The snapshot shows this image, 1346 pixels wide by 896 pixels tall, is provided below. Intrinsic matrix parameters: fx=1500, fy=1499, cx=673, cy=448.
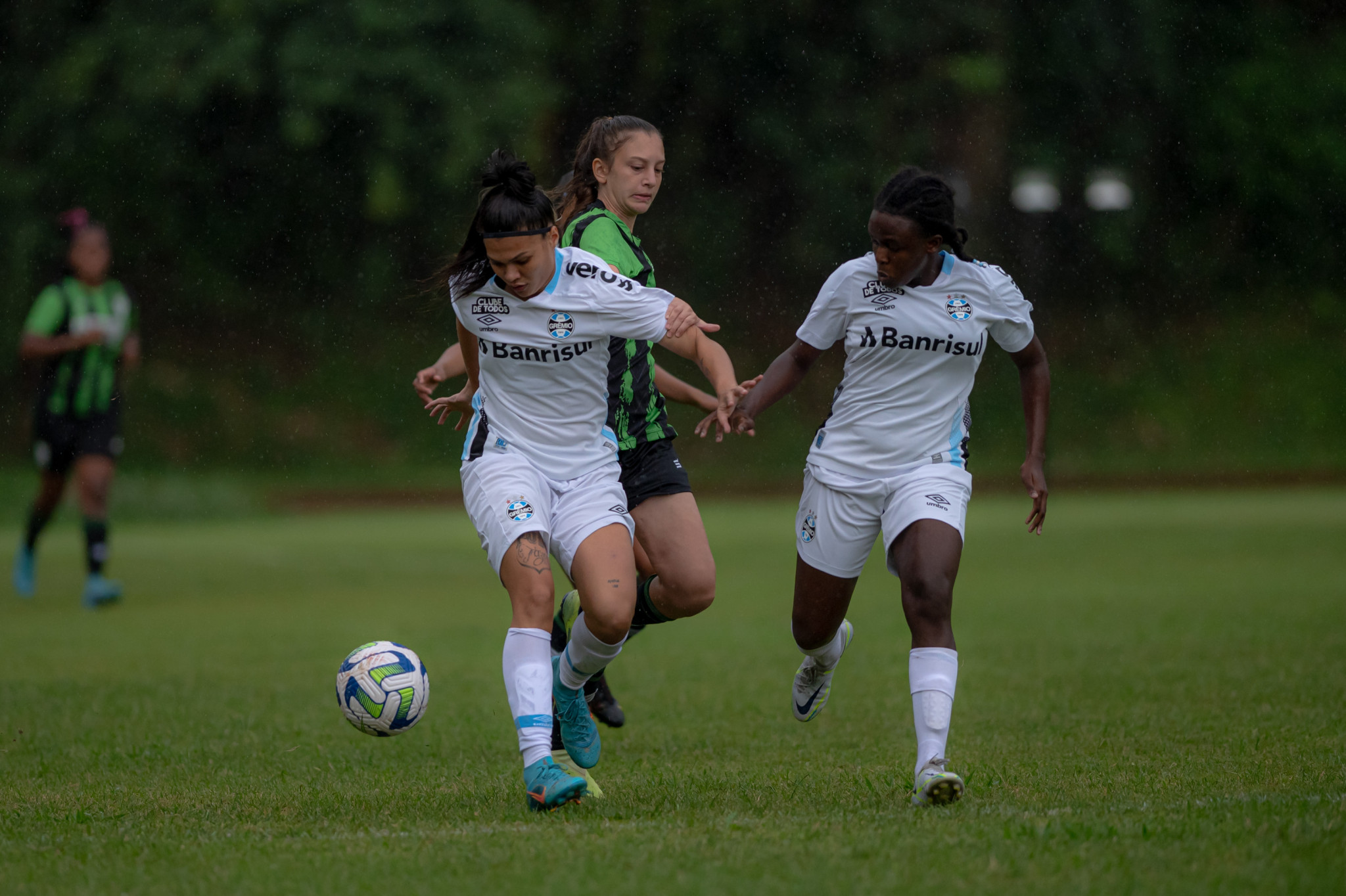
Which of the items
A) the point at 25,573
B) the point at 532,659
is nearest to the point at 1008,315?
the point at 532,659

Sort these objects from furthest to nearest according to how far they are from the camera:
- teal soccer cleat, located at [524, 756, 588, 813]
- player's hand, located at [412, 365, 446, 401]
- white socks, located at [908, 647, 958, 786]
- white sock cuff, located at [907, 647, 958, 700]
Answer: player's hand, located at [412, 365, 446, 401] → white sock cuff, located at [907, 647, 958, 700] → white socks, located at [908, 647, 958, 786] → teal soccer cleat, located at [524, 756, 588, 813]

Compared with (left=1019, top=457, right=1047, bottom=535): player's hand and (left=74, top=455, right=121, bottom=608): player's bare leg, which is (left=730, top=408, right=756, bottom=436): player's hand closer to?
(left=1019, top=457, right=1047, bottom=535): player's hand

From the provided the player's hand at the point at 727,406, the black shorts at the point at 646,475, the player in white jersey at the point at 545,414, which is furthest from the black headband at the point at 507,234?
the black shorts at the point at 646,475

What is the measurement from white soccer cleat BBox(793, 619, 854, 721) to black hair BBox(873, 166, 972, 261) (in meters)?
1.58

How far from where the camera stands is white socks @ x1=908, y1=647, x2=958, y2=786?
446 cm

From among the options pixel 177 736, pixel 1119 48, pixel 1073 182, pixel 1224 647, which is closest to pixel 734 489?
pixel 1073 182

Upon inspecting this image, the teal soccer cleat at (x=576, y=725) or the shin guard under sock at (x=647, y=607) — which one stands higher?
the shin guard under sock at (x=647, y=607)

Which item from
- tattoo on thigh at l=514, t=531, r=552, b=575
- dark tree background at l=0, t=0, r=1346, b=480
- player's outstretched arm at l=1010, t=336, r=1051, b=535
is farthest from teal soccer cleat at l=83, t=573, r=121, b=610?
dark tree background at l=0, t=0, r=1346, b=480

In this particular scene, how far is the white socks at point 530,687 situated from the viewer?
4.41 metres

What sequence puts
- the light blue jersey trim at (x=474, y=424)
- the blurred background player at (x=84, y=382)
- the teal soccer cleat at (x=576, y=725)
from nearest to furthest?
the light blue jersey trim at (x=474, y=424) < the teal soccer cleat at (x=576, y=725) < the blurred background player at (x=84, y=382)

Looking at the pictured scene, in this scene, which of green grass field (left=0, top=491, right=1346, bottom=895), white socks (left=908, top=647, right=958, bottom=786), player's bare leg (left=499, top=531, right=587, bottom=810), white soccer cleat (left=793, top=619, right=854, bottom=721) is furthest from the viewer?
white soccer cleat (left=793, top=619, right=854, bottom=721)

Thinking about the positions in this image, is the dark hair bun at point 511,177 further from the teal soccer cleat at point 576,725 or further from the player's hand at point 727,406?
the teal soccer cleat at point 576,725

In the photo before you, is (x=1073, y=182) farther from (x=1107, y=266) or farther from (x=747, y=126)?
(x=747, y=126)

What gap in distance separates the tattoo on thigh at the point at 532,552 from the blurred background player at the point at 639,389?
77 cm
